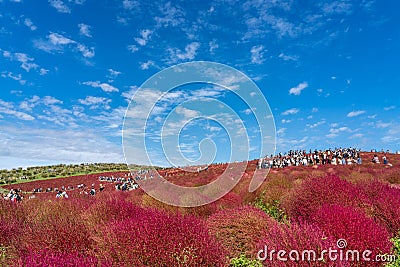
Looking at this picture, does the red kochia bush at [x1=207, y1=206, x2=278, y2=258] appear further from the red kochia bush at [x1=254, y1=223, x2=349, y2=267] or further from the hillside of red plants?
the red kochia bush at [x1=254, y1=223, x2=349, y2=267]

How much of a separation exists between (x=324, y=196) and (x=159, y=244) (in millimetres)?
4365

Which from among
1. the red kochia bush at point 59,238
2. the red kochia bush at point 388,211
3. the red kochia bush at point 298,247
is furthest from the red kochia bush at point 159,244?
the red kochia bush at point 388,211

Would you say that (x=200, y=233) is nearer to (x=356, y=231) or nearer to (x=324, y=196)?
(x=356, y=231)

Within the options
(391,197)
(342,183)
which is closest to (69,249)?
(342,183)

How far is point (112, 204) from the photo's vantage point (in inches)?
284

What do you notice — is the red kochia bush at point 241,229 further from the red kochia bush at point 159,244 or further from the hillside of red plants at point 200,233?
the red kochia bush at point 159,244

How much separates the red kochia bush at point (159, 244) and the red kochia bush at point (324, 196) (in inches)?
120

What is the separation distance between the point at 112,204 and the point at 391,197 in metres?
6.48

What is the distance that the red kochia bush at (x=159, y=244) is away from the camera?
427cm

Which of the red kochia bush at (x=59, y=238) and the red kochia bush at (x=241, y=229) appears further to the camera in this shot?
the red kochia bush at (x=241, y=229)

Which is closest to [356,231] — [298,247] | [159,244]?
[298,247]

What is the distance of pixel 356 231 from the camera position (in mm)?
4840

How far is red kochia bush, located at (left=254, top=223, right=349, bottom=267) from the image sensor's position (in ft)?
12.5

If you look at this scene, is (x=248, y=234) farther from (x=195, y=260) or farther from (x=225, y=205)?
(x=225, y=205)
